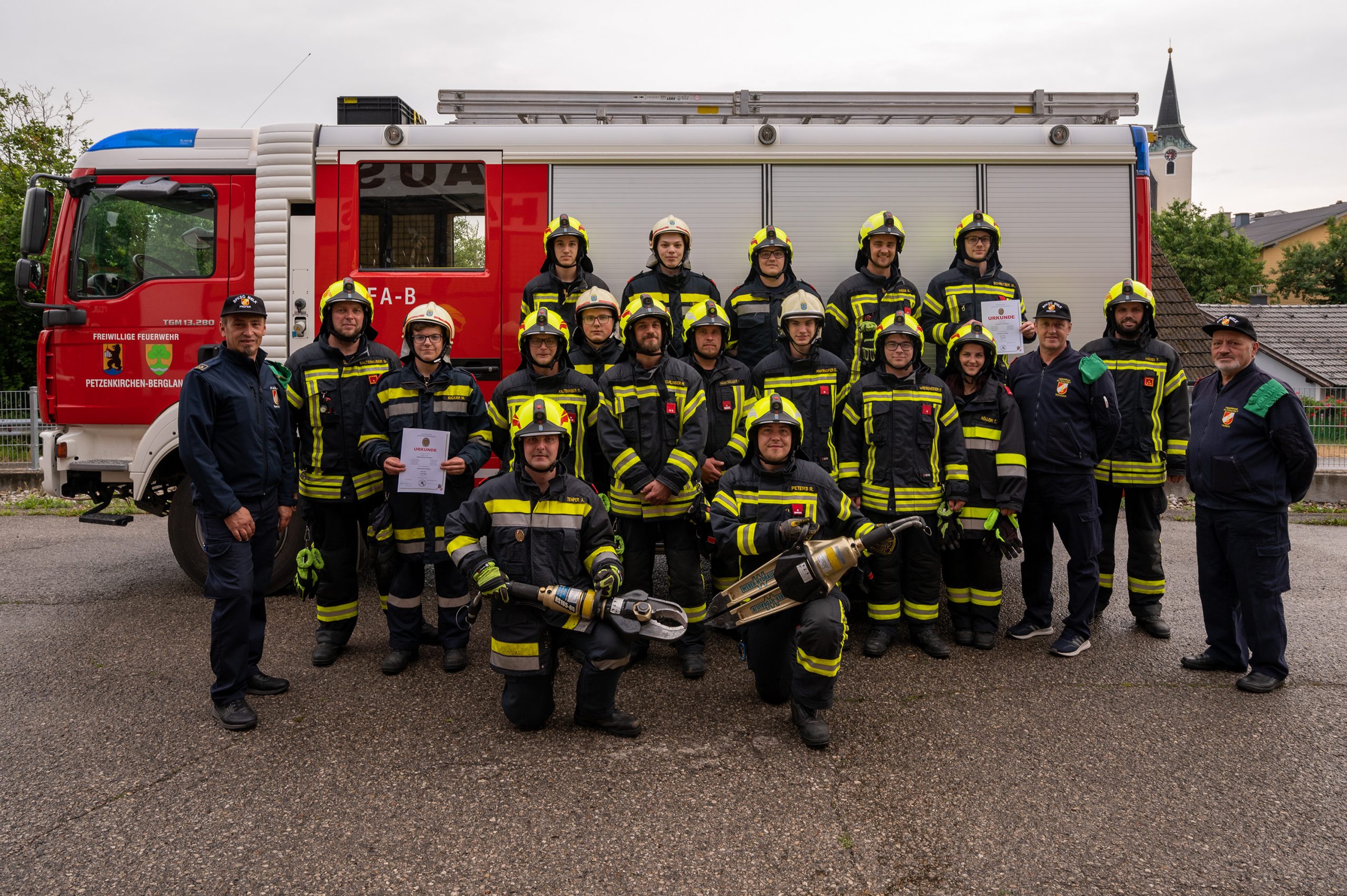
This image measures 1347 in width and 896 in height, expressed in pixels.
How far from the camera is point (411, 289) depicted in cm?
595

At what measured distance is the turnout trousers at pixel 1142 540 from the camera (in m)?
5.44

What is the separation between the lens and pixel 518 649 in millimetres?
3840

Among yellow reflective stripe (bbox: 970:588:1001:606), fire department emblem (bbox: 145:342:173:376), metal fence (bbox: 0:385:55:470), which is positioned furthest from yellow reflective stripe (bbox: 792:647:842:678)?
metal fence (bbox: 0:385:55:470)

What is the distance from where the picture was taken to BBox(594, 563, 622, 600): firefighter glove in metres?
3.78

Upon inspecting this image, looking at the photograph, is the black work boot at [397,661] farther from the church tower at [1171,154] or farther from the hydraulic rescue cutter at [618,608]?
the church tower at [1171,154]

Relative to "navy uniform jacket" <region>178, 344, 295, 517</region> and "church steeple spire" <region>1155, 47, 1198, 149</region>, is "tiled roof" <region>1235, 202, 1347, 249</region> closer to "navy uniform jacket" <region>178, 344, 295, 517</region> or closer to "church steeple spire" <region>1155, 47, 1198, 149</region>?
"church steeple spire" <region>1155, 47, 1198, 149</region>

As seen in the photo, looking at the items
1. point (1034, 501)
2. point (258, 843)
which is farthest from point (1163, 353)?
point (258, 843)

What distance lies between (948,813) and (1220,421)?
287 centimetres

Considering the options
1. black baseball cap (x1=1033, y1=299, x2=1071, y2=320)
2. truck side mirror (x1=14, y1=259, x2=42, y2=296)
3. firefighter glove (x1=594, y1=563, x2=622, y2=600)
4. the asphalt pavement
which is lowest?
the asphalt pavement

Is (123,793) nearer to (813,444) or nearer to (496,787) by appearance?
(496,787)

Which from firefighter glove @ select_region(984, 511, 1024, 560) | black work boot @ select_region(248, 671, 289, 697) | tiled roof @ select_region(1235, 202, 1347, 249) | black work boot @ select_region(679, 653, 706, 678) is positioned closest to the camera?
black work boot @ select_region(248, 671, 289, 697)

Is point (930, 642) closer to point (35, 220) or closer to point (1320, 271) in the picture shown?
point (35, 220)

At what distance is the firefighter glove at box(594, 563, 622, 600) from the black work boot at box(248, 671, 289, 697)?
1.92 m

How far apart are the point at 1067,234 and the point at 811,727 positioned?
4.23m
